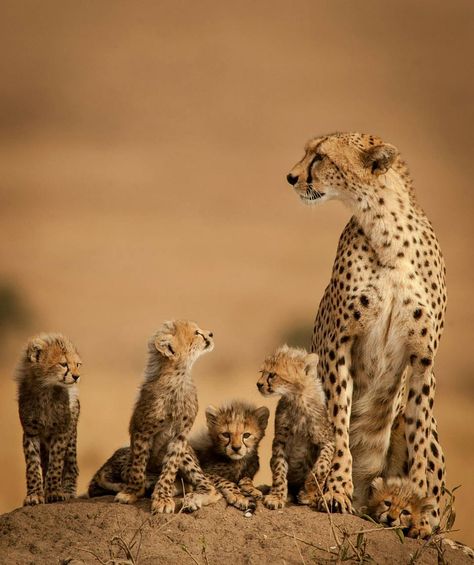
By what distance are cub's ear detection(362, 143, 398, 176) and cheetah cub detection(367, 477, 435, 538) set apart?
1.00 metres

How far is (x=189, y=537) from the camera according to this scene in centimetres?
303

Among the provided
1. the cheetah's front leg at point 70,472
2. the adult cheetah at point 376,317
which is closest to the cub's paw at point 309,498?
the adult cheetah at point 376,317

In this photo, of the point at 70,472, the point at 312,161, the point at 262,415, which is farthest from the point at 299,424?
the point at 312,161

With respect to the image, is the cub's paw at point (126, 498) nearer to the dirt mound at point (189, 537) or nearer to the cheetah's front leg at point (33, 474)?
the dirt mound at point (189, 537)

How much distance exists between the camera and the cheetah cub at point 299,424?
332 cm

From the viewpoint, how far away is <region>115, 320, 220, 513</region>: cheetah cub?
3158mm

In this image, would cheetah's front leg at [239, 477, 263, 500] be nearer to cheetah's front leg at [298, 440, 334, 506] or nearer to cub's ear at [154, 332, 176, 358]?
cheetah's front leg at [298, 440, 334, 506]

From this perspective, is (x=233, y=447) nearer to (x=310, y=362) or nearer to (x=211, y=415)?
(x=211, y=415)

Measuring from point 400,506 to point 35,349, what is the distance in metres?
1.22

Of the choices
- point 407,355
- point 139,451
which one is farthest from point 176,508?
point 407,355

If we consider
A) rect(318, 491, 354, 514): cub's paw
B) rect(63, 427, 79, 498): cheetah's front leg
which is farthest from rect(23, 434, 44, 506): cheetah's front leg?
rect(318, 491, 354, 514): cub's paw

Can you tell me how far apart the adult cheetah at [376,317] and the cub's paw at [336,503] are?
6 centimetres

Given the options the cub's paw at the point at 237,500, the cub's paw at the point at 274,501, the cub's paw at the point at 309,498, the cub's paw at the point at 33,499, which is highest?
the cub's paw at the point at 309,498

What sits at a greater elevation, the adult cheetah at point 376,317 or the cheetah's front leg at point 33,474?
the adult cheetah at point 376,317
